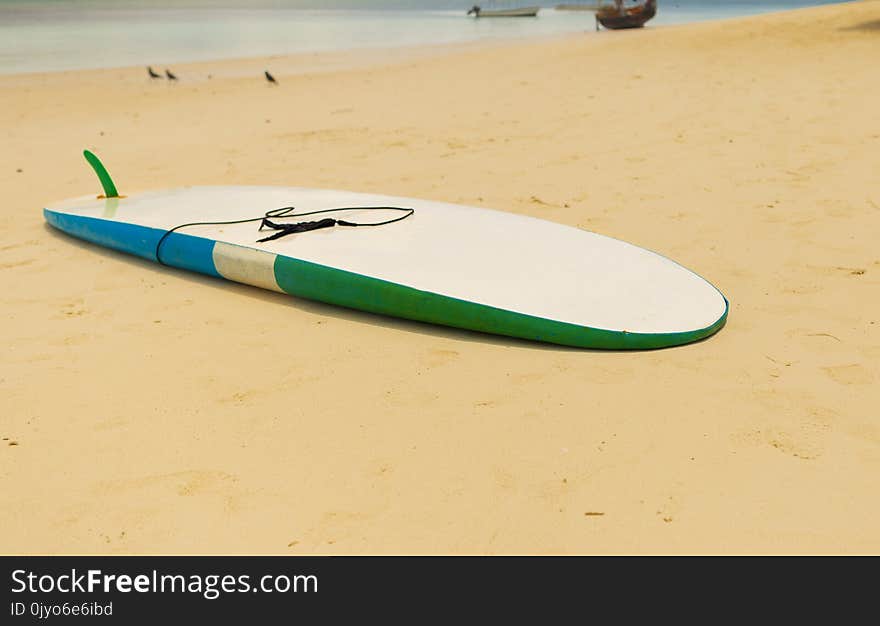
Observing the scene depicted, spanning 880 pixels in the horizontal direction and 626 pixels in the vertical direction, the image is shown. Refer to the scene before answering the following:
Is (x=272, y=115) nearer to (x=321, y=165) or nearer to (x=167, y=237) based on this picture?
(x=321, y=165)

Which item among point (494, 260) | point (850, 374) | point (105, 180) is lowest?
point (850, 374)

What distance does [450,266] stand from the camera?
2549 mm

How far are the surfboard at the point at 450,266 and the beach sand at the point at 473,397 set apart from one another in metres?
0.07

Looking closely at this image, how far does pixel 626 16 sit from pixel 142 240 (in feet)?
55.4

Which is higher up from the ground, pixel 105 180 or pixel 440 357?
pixel 105 180

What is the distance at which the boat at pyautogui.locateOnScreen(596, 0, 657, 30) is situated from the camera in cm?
1778

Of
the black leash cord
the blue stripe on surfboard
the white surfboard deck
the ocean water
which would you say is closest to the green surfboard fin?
the blue stripe on surfboard

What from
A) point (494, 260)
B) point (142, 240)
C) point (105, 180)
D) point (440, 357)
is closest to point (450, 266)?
point (494, 260)

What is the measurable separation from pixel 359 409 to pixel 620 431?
630mm

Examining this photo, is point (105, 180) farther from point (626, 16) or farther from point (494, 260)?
point (626, 16)

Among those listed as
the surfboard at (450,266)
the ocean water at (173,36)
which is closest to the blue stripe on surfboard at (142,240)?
the surfboard at (450,266)

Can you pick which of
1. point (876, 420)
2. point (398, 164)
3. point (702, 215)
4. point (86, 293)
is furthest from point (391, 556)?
point (398, 164)

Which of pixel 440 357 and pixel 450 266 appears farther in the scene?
pixel 450 266

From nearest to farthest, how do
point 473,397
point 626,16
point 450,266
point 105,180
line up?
point 473,397 → point 450,266 → point 105,180 → point 626,16
